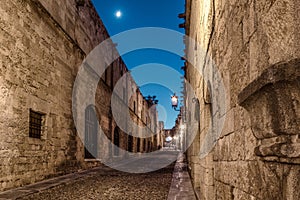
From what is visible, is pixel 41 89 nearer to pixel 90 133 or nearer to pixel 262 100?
pixel 90 133

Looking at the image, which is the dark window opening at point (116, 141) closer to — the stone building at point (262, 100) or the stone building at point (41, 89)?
the stone building at point (41, 89)

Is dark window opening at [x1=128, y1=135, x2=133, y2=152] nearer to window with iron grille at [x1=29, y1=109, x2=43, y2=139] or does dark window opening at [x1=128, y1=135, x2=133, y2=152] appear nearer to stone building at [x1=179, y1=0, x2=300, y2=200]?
window with iron grille at [x1=29, y1=109, x2=43, y2=139]

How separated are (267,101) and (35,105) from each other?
7.03 m

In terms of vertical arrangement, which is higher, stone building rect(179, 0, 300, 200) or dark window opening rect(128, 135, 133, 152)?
stone building rect(179, 0, 300, 200)

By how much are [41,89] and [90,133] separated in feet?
16.5

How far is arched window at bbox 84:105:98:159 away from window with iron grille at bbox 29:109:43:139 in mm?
3929

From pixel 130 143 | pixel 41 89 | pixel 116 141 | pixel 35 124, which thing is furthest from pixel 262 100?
pixel 130 143

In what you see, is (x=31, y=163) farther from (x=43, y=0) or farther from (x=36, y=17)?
(x=43, y=0)

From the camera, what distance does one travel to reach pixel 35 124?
24.0 ft

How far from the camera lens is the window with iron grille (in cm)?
708

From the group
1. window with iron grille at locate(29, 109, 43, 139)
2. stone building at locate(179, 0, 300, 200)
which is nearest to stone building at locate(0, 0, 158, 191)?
window with iron grille at locate(29, 109, 43, 139)

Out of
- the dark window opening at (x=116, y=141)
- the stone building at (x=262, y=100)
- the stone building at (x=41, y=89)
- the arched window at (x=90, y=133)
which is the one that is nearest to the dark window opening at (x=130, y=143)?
the dark window opening at (x=116, y=141)

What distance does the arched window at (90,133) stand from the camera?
11.7m

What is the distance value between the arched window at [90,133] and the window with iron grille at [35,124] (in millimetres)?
3929
